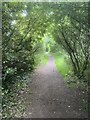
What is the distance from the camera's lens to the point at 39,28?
1482 cm

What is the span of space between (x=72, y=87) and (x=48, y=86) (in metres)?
1.25

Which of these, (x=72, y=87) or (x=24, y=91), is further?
(x=72, y=87)

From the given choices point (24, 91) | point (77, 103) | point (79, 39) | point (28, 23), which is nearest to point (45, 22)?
point (28, 23)

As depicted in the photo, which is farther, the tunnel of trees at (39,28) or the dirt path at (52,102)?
the tunnel of trees at (39,28)

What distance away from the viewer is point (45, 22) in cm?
1408

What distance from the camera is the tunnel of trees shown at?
374 inches

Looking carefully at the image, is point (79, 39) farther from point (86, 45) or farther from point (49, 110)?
point (49, 110)

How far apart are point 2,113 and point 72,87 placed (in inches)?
203

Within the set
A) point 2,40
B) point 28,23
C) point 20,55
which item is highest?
point 28,23

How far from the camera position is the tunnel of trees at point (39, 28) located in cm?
950

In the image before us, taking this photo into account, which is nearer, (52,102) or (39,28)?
(52,102)

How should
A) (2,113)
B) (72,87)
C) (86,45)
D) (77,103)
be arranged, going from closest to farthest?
(2,113) → (77,103) → (72,87) → (86,45)

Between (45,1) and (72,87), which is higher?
(45,1)

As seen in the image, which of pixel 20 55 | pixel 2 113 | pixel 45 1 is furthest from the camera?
pixel 20 55
